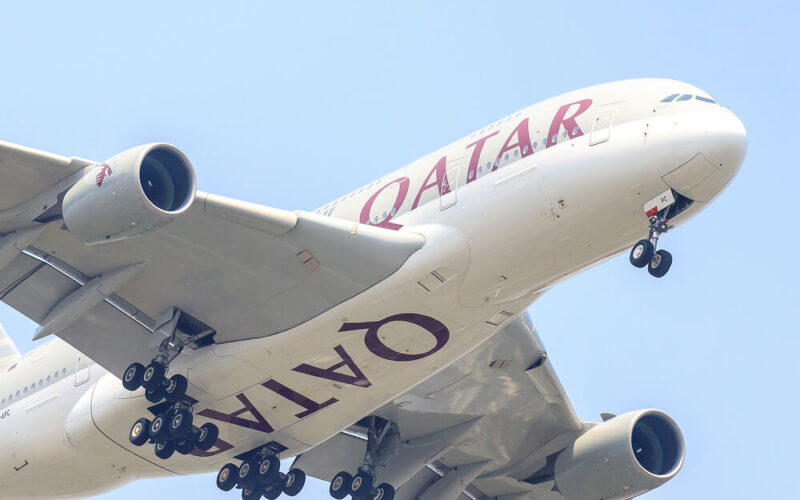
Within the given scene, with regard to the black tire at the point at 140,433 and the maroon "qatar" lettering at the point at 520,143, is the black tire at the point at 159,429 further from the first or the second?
the maroon "qatar" lettering at the point at 520,143

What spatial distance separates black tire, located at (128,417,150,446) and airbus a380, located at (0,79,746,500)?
43 mm

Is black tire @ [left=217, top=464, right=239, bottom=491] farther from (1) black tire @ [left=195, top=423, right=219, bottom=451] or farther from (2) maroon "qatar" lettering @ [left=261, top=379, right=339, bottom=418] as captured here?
(2) maroon "qatar" lettering @ [left=261, top=379, right=339, bottom=418]

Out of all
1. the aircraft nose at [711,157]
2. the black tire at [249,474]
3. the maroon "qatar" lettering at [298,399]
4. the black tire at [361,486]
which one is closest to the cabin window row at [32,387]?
the black tire at [249,474]

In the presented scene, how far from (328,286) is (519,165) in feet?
13.2

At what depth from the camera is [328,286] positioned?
78.3 feet

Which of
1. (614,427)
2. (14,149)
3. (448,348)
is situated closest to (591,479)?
(614,427)

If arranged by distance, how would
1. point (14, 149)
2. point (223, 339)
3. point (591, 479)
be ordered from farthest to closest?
point (591, 479) → point (223, 339) → point (14, 149)

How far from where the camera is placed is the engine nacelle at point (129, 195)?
21.6 metres

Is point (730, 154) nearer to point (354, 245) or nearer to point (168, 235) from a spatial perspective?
point (354, 245)

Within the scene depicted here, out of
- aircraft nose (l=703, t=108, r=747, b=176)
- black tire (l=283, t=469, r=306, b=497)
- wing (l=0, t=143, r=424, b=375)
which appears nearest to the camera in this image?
aircraft nose (l=703, t=108, r=747, b=176)

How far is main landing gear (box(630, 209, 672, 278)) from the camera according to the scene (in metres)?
22.5

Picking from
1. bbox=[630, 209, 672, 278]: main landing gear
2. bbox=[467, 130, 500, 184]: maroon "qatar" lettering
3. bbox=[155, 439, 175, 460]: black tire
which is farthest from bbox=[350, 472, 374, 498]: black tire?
bbox=[630, 209, 672, 278]: main landing gear

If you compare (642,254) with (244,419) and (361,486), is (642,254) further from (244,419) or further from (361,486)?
(361,486)

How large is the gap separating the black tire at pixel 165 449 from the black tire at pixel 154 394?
3.53ft
